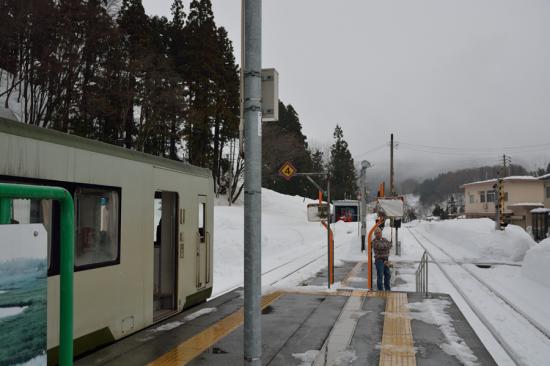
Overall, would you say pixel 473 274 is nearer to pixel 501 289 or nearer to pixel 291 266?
pixel 501 289

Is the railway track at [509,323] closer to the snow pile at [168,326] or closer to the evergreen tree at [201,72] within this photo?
the snow pile at [168,326]

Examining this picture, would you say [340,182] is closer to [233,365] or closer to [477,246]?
[477,246]

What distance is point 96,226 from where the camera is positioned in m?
6.25

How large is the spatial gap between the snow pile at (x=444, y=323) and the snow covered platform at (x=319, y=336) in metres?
0.01

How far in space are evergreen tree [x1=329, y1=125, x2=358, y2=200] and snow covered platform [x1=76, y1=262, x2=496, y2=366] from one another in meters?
81.4

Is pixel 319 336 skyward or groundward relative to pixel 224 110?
groundward

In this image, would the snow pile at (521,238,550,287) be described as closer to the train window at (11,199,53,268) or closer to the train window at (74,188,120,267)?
the train window at (74,188,120,267)

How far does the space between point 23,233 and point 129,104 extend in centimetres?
2974

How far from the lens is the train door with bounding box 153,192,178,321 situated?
861 cm

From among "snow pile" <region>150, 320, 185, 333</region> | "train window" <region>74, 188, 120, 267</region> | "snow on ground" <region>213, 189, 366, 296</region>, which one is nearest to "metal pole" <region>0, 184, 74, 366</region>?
"train window" <region>74, 188, 120, 267</region>

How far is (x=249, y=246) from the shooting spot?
422 cm

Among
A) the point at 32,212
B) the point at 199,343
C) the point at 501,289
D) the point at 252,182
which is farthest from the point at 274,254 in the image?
the point at 252,182

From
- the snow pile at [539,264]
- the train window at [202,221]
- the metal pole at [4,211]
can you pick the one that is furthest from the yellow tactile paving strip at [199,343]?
the snow pile at [539,264]

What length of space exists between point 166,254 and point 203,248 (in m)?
0.82
